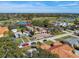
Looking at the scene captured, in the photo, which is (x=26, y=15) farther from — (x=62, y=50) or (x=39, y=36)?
(x=62, y=50)

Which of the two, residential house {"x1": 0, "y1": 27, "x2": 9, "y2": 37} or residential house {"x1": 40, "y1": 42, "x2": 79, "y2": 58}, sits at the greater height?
residential house {"x1": 0, "y1": 27, "x2": 9, "y2": 37}

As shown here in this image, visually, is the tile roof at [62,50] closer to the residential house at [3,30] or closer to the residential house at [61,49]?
the residential house at [61,49]

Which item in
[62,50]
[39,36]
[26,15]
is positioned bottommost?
[62,50]

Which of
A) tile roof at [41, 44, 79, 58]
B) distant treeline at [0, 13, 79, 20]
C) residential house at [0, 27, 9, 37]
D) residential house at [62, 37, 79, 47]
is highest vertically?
distant treeline at [0, 13, 79, 20]

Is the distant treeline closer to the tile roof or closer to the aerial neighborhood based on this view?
the aerial neighborhood

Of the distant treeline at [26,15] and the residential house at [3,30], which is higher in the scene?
the distant treeline at [26,15]

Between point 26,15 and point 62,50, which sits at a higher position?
point 26,15

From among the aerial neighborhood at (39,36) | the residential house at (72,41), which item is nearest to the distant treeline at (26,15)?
the aerial neighborhood at (39,36)

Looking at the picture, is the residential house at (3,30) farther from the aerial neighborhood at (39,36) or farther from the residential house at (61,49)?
the residential house at (61,49)

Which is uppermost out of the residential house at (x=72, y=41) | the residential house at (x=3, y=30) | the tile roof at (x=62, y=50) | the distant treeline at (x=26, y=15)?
the distant treeline at (x=26, y=15)

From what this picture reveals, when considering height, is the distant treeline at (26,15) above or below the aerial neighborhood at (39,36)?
above

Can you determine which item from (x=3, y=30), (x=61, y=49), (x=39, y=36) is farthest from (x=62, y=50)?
(x=3, y=30)

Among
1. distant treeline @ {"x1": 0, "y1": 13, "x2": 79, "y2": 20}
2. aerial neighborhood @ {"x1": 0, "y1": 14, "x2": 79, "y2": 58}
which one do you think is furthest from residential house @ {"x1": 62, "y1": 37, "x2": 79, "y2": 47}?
distant treeline @ {"x1": 0, "y1": 13, "x2": 79, "y2": 20}
